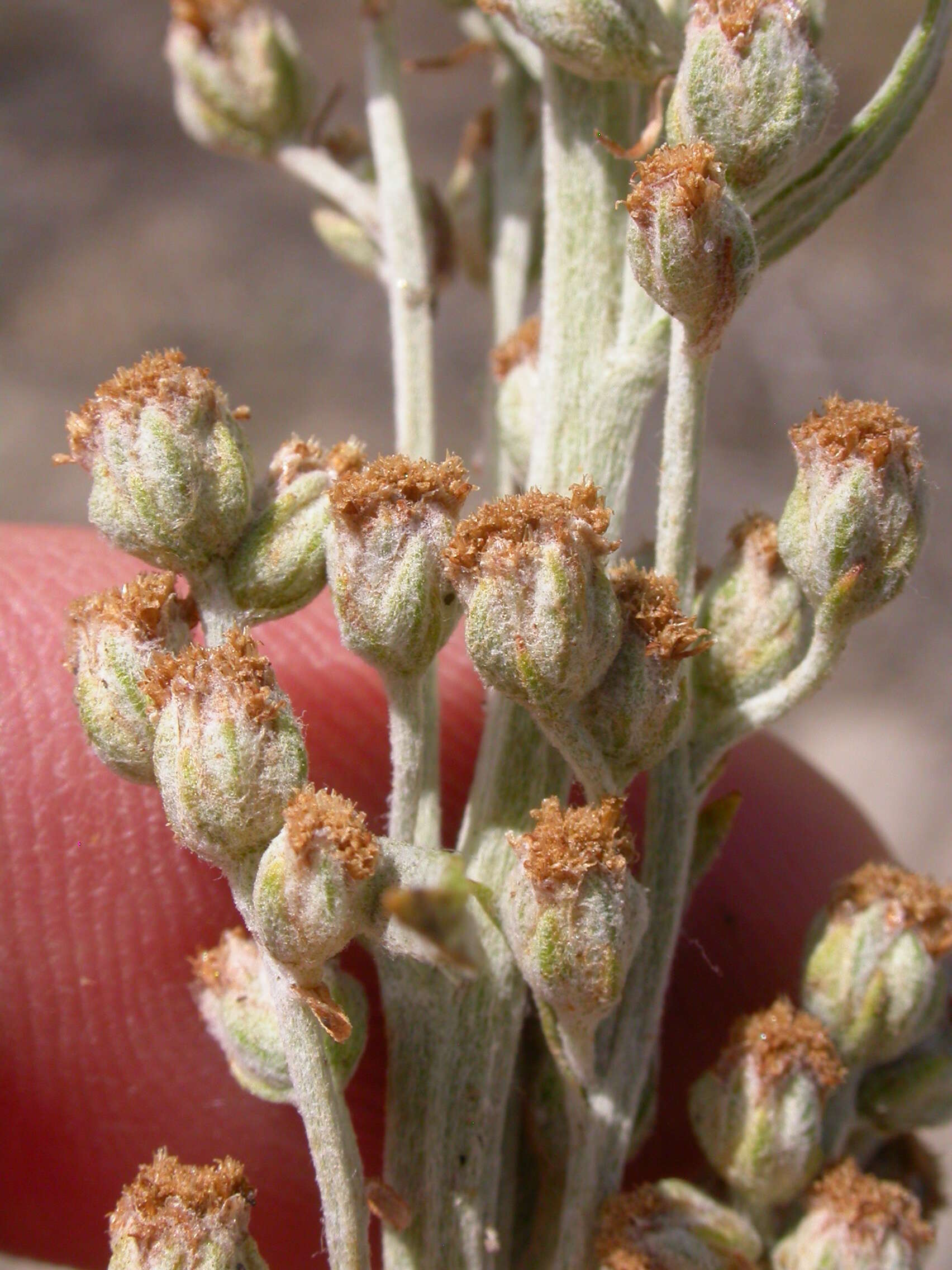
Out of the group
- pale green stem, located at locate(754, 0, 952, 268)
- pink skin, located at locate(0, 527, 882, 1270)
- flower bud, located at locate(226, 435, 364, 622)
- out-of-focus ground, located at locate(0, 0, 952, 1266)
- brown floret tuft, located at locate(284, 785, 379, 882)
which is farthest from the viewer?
out-of-focus ground, located at locate(0, 0, 952, 1266)

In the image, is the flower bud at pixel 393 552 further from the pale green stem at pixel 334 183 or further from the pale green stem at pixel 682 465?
the pale green stem at pixel 334 183

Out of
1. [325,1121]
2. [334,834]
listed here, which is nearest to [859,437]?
[334,834]

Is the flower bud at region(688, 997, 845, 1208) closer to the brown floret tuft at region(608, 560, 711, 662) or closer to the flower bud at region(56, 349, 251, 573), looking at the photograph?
the brown floret tuft at region(608, 560, 711, 662)

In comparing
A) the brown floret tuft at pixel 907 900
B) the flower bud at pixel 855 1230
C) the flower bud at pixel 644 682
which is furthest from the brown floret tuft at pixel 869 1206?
the flower bud at pixel 644 682

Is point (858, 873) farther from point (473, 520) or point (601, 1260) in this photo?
point (473, 520)

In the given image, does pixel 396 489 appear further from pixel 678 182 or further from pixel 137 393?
pixel 678 182

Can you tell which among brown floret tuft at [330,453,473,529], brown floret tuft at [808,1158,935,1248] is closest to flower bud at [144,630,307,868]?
brown floret tuft at [330,453,473,529]

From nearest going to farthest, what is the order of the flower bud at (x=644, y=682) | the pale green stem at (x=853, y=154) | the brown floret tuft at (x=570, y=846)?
the brown floret tuft at (x=570, y=846) → the flower bud at (x=644, y=682) → the pale green stem at (x=853, y=154)
